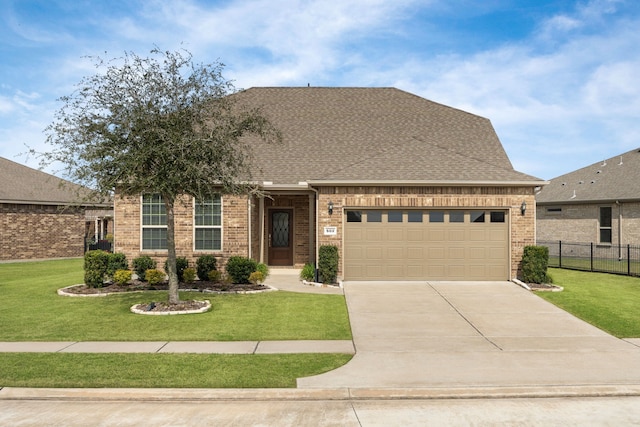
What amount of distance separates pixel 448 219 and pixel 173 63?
9.81 metres

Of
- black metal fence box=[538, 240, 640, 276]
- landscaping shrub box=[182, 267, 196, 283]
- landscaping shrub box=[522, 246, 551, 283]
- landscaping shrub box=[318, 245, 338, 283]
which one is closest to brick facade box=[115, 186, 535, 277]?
landscaping shrub box=[522, 246, 551, 283]

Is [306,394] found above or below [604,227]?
below

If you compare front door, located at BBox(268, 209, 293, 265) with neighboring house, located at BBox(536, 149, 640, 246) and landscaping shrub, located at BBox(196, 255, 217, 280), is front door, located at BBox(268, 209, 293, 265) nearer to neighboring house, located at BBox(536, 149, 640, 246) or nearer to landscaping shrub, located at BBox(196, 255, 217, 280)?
landscaping shrub, located at BBox(196, 255, 217, 280)

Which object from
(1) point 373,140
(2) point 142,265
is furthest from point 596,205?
(2) point 142,265

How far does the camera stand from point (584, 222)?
85.2ft

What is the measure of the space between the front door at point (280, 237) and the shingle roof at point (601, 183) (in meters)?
15.2

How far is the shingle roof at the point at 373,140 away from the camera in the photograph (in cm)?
1625

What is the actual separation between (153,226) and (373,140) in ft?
31.3

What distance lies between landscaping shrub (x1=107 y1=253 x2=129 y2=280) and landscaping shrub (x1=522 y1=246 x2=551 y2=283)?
13.1 m

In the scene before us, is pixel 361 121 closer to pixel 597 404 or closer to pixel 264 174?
pixel 264 174

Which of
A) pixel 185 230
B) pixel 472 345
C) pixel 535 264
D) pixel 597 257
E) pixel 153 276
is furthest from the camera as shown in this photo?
pixel 597 257

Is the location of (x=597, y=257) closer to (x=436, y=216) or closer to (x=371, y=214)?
(x=436, y=216)

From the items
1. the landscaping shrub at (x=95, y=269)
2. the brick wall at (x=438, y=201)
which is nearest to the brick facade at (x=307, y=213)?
the brick wall at (x=438, y=201)

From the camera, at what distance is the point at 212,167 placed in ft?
38.5
